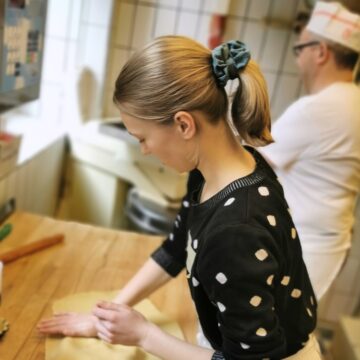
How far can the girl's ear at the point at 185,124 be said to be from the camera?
621mm

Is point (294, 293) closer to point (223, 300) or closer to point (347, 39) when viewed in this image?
point (223, 300)

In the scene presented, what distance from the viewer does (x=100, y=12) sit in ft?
5.90

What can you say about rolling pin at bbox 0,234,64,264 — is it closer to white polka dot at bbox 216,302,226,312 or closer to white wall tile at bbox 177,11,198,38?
white polka dot at bbox 216,302,226,312

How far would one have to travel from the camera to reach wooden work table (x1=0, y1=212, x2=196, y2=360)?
2.67 ft

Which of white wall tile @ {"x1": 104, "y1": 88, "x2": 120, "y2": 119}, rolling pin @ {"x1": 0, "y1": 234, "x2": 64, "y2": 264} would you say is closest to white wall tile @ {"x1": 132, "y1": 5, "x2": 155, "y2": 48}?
white wall tile @ {"x1": 104, "y1": 88, "x2": 120, "y2": 119}

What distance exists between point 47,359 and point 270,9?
1586mm

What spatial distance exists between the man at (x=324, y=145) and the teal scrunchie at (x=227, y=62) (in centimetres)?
58

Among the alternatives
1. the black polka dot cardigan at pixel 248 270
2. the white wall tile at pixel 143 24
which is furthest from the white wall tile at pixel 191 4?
the black polka dot cardigan at pixel 248 270

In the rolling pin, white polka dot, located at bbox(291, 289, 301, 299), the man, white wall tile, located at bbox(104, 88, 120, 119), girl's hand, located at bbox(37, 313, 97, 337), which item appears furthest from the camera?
white wall tile, located at bbox(104, 88, 120, 119)

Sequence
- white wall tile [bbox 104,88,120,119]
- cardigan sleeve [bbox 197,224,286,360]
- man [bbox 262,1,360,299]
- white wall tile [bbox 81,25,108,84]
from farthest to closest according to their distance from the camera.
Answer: white wall tile [bbox 104,88,120,119] → white wall tile [bbox 81,25,108,84] → man [bbox 262,1,360,299] → cardigan sleeve [bbox 197,224,286,360]

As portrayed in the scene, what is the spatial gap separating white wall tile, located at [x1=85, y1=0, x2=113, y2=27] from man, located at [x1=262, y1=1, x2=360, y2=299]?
861mm

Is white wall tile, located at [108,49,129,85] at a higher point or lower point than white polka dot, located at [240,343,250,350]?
higher

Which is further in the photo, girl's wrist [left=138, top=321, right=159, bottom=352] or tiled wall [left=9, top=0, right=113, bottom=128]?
tiled wall [left=9, top=0, right=113, bottom=128]

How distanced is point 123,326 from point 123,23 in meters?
1.50
